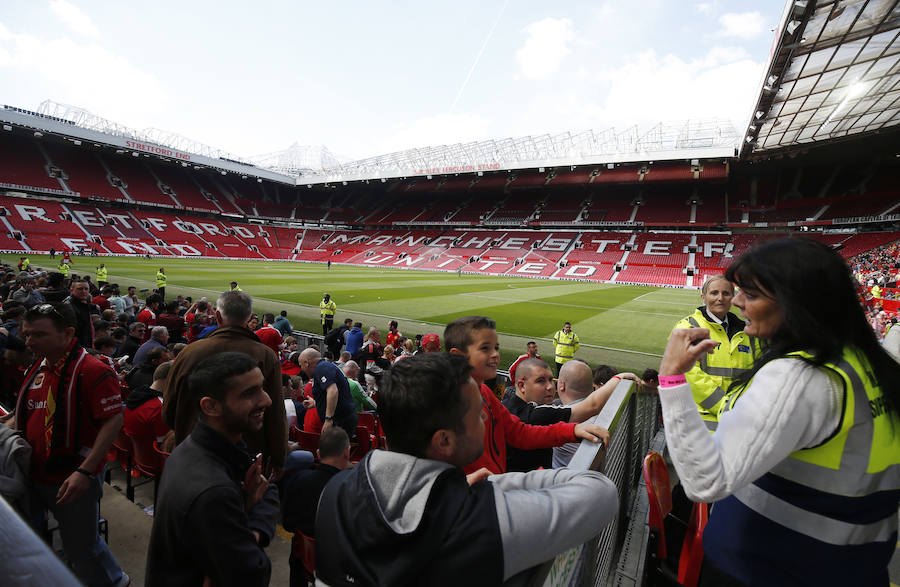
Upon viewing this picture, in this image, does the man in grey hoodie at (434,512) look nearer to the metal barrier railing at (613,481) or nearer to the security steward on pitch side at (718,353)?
the metal barrier railing at (613,481)

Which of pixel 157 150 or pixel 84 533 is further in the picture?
pixel 157 150

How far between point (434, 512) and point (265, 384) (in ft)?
8.50

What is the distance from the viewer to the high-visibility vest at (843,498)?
1286mm

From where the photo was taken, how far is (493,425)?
7.45ft

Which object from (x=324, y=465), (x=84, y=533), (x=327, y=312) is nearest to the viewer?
(x=324, y=465)

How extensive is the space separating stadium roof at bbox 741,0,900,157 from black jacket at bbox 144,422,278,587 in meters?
17.9

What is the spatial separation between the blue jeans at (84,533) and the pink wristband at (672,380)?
3540 mm

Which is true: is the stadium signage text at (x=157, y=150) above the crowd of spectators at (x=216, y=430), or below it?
above

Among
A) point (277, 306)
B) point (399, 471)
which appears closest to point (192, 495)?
point (399, 471)

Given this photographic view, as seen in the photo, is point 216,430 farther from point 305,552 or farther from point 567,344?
point 567,344

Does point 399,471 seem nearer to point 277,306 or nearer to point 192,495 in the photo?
point 192,495

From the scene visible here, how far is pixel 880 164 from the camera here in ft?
124

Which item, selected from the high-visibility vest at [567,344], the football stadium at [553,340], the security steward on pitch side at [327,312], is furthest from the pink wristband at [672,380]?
the security steward on pitch side at [327,312]

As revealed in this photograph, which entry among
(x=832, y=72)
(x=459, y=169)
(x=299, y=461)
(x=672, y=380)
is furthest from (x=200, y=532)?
(x=459, y=169)
